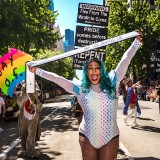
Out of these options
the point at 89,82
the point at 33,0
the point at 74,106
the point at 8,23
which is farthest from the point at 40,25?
the point at 89,82

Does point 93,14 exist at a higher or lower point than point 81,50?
higher

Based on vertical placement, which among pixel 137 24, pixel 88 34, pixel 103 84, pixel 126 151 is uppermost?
pixel 137 24

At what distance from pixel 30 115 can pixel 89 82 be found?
4.67 meters

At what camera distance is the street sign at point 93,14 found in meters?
11.3

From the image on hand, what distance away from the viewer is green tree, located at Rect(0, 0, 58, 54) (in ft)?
77.8

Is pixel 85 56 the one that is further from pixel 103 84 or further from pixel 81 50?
pixel 103 84

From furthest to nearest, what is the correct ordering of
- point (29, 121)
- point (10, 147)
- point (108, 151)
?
point (10, 147)
point (29, 121)
point (108, 151)

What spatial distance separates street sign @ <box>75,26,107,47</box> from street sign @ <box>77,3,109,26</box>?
238 mm

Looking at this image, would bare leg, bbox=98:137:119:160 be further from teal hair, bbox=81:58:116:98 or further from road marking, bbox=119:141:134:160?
road marking, bbox=119:141:134:160

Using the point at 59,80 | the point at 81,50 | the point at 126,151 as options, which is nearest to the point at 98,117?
the point at 59,80

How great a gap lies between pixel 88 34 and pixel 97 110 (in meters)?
7.96

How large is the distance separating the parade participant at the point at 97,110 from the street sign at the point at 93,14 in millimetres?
7468

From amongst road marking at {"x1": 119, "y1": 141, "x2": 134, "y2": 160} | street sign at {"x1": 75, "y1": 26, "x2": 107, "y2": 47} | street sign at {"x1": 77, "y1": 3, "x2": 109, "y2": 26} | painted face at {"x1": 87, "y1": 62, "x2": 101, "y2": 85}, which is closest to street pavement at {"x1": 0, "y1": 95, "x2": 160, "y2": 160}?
road marking at {"x1": 119, "y1": 141, "x2": 134, "y2": 160}

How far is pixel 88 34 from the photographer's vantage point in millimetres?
11641
